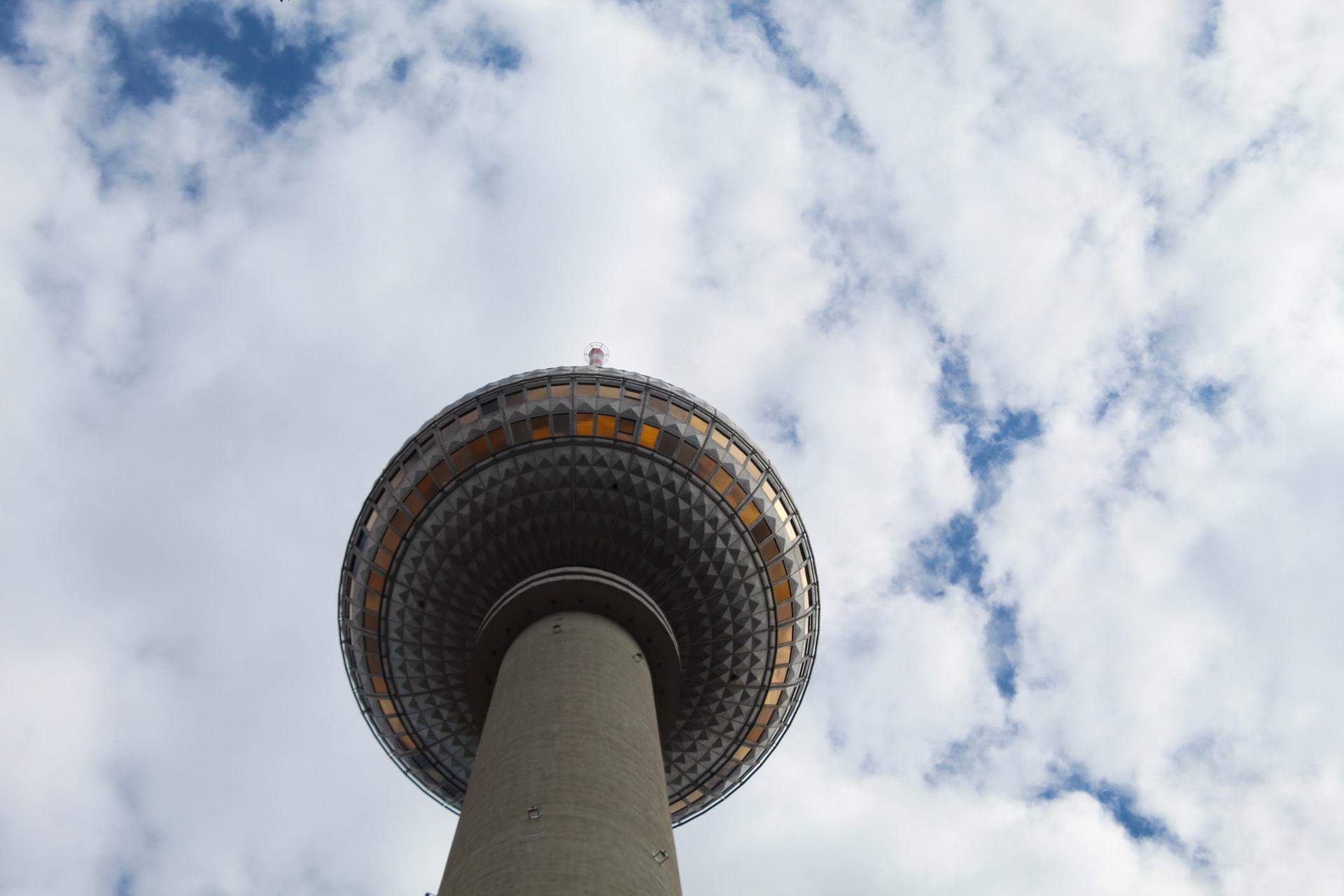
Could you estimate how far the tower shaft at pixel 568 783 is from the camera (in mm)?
22547

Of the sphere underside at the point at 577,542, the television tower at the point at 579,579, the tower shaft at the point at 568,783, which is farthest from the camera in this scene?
the sphere underside at the point at 577,542

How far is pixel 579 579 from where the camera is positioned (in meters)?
32.8

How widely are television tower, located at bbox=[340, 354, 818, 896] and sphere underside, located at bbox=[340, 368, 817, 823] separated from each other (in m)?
0.07

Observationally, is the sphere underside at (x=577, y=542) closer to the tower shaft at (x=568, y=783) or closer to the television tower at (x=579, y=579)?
the television tower at (x=579, y=579)

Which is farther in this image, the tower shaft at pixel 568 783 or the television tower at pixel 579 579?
the television tower at pixel 579 579

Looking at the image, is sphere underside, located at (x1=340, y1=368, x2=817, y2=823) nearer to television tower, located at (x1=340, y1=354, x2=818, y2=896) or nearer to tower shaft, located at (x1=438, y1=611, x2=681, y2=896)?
television tower, located at (x1=340, y1=354, x2=818, y2=896)

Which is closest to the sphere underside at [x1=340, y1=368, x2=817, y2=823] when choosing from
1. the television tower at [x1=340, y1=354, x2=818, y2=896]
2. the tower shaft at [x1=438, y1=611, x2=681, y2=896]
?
the television tower at [x1=340, y1=354, x2=818, y2=896]

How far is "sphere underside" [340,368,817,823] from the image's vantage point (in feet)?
112

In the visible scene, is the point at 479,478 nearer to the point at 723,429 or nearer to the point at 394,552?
the point at 394,552

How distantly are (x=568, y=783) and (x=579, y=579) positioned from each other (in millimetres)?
9118

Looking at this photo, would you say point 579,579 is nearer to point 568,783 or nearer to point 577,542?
point 577,542

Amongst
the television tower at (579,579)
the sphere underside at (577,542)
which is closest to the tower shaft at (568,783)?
the television tower at (579,579)

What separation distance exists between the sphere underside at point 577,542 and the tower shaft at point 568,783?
414 cm

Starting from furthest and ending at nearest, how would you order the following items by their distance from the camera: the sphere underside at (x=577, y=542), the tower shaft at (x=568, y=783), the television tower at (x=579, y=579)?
the sphere underside at (x=577, y=542) < the television tower at (x=579, y=579) < the tower shaft at (x=568, y=783)
